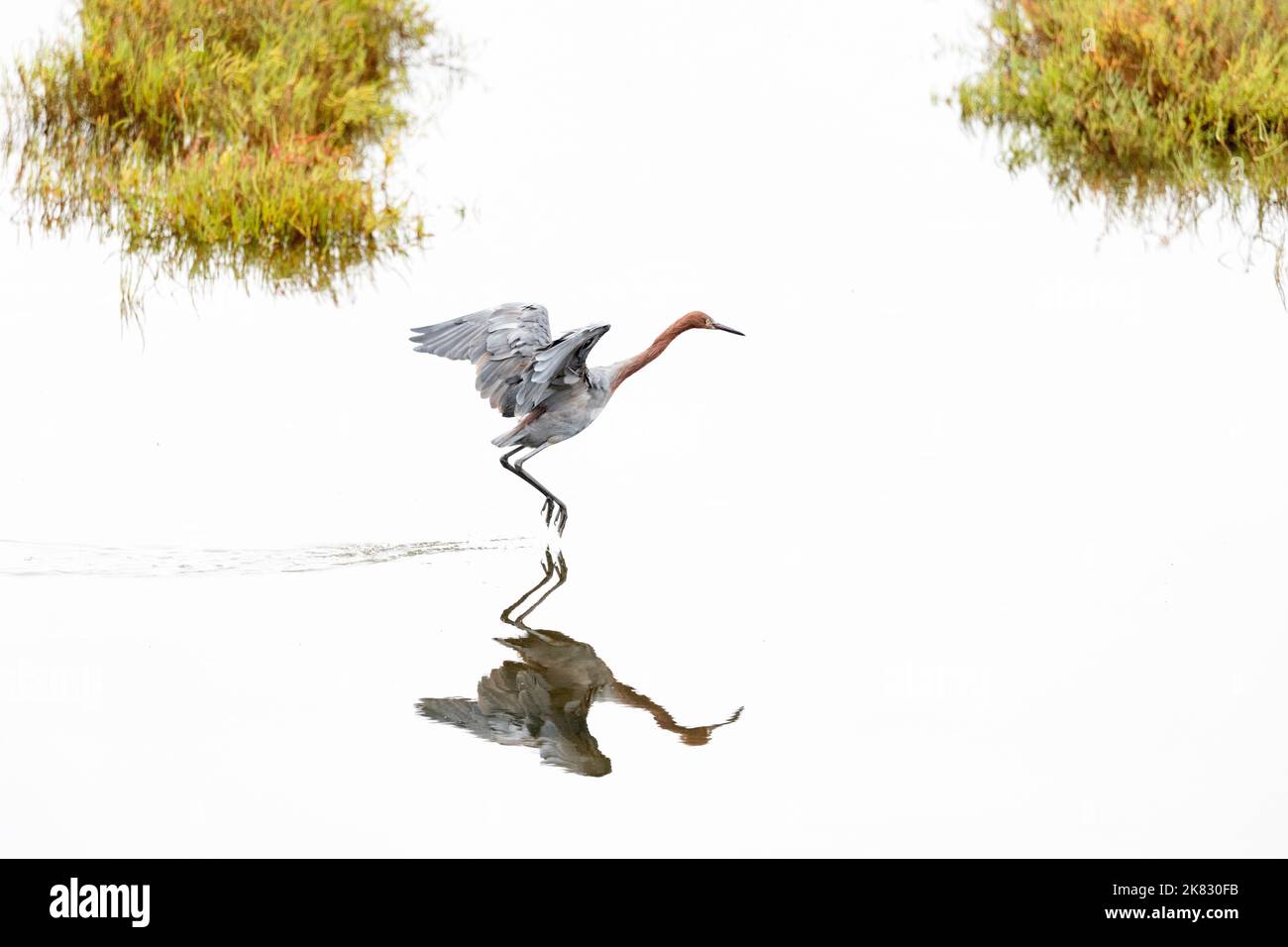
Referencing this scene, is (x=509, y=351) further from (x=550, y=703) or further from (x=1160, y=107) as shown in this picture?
(x=1160, y=107)

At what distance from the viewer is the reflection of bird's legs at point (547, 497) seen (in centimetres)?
785

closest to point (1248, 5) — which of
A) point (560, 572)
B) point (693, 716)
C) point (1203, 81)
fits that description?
point (1203, 81)

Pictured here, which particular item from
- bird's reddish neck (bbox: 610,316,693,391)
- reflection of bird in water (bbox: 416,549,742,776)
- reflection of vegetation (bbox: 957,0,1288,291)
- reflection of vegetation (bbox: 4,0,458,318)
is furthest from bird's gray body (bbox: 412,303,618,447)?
reflection of vegetation (bbox: 957,0,1288,291)

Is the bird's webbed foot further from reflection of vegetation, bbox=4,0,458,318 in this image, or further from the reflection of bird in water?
reflection of vegetation, bbox=4,0,458,318

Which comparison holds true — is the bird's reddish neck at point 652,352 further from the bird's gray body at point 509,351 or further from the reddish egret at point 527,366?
the bird's gray body at point 509,351

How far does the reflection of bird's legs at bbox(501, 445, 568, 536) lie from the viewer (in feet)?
25.8

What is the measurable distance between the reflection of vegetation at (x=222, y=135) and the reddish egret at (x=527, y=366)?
2777 mm

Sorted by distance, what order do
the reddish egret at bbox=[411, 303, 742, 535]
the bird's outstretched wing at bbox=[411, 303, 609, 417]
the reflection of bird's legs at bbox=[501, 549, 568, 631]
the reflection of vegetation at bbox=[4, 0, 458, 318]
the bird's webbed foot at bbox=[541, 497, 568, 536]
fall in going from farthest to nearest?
the reflection of vegetation at bbox=[4, 0, 458, 318]
the bird's webbed foot at bbox=[541, 497, 568, 536]
the bird's outstretched wing at bbox=[411, 303, 609, 417]
the reddish egret at bbox=[411, 303, 742, 535]
the reflection of bird's legs at bbox=[501, 549, 568, 631]

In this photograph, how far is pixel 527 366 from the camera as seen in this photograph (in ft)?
25.3

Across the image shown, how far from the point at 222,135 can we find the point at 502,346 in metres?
5.28

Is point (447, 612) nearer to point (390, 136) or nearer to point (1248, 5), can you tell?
point (390, 136)

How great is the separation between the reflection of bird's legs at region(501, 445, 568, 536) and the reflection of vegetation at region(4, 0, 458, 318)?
2.70 metres

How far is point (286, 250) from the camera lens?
11008 mm

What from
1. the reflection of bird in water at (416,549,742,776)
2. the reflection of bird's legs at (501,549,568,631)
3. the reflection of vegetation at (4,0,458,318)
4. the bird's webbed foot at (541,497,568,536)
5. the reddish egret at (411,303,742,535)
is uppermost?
the reflection of vegetation at (4,0,458,318)
